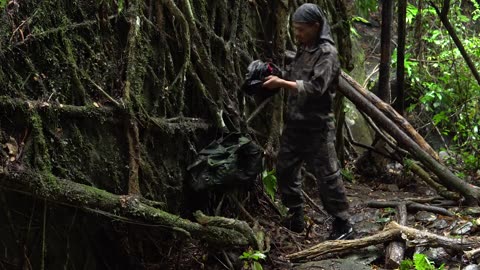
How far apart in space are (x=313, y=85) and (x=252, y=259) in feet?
4.49

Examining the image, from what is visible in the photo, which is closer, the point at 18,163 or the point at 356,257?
the point at 18,163

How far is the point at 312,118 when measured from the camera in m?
4.38

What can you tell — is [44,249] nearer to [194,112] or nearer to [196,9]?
[194,112]

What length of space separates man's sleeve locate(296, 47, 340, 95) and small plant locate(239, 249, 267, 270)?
4.07ft

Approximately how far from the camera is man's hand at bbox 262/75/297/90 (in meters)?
4.12

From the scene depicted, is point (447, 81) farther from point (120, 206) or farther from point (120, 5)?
point (120, 206)

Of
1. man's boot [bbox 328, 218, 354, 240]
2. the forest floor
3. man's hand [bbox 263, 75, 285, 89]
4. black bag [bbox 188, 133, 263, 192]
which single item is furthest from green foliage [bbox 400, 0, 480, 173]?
man's hand [bbox 263, 75, 285, 89]

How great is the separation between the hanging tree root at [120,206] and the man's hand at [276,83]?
107cm

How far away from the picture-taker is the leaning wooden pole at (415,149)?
5.26 meters

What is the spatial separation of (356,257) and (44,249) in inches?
90.2

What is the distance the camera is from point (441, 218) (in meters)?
4.96

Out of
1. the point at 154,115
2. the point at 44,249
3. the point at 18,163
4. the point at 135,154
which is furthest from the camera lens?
the point at 154,115

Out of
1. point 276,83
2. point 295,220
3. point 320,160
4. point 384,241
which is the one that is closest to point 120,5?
point 276,83

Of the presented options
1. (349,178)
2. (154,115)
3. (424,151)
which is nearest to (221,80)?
(154,115)
